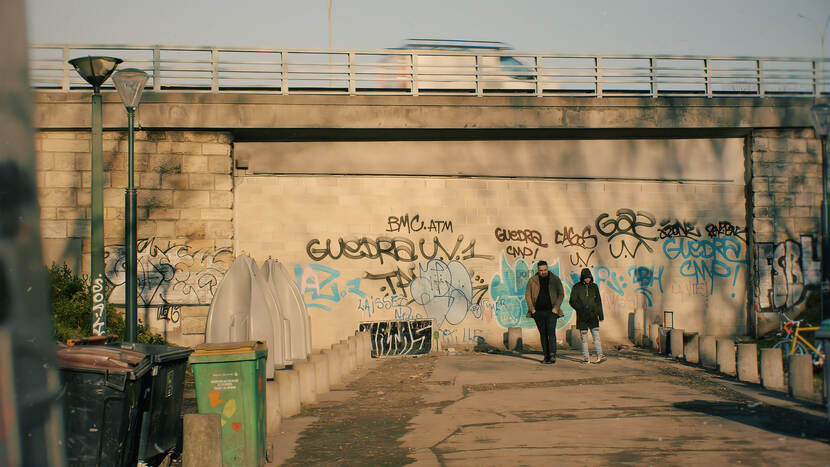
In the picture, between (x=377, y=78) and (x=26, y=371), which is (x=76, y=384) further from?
(x=377, y=78)

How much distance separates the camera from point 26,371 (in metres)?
2.08

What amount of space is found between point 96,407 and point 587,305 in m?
9.52

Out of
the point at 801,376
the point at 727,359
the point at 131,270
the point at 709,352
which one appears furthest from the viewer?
the point at 709,352

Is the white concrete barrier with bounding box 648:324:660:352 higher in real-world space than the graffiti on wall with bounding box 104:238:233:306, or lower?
lower

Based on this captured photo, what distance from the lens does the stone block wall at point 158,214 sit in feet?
58.3

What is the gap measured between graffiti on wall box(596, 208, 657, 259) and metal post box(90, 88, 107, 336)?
1177cm

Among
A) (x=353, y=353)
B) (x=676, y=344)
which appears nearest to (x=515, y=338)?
(x=676, y=344)

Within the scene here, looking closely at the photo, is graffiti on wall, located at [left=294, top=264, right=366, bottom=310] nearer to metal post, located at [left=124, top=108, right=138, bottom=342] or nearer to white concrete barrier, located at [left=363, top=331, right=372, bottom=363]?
white concrete barrier, located at [left=363, top=331, right=372, bottom=363]

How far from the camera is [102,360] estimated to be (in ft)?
22.4

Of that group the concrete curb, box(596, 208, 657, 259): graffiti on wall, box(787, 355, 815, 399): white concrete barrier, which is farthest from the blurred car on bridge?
box(787, 355, 815, 399): white concrete barrier

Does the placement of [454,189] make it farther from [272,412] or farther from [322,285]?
[272,412]

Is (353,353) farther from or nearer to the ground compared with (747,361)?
nearer to the ground

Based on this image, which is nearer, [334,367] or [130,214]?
[130,214]

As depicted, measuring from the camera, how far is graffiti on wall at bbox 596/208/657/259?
798 inches
